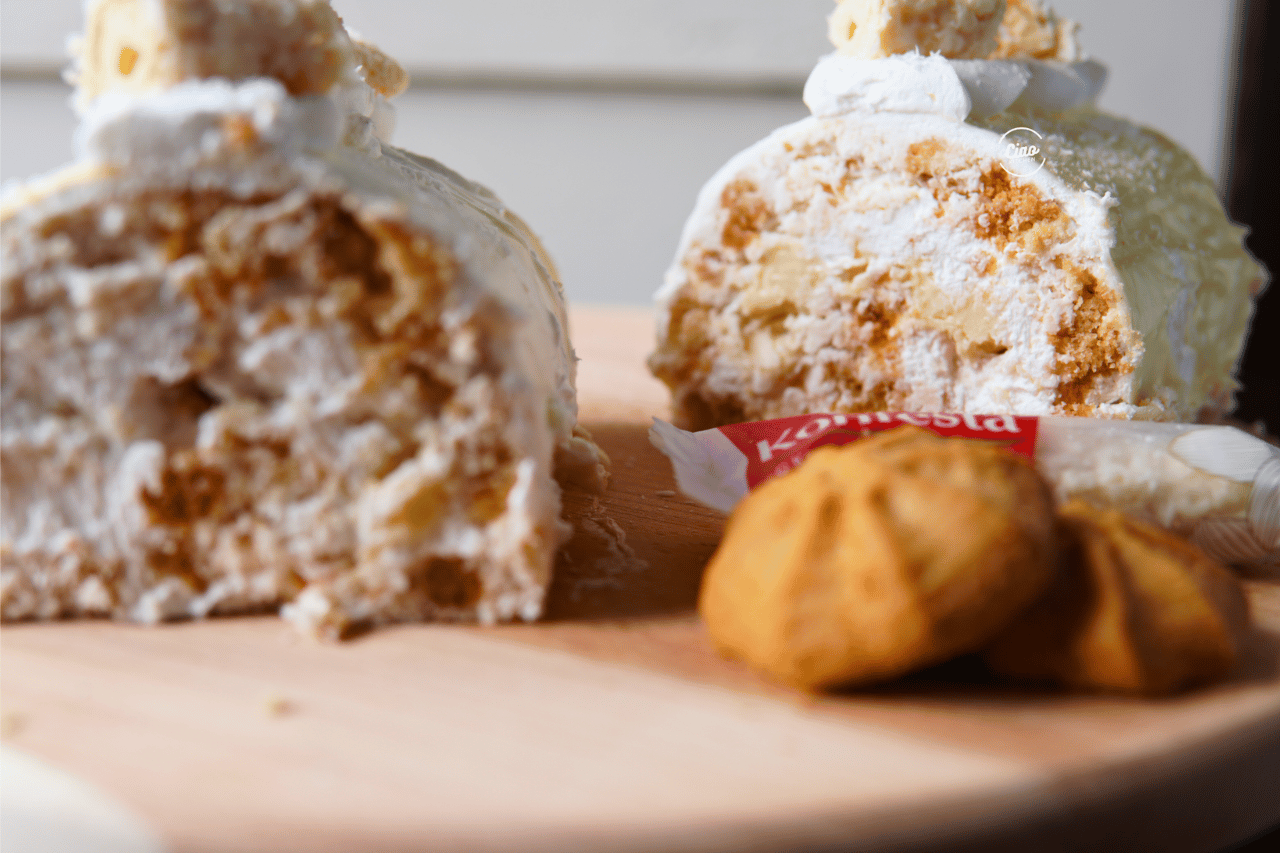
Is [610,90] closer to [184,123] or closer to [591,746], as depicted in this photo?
[184,123]

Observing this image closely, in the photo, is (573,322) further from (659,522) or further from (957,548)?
(957,548)

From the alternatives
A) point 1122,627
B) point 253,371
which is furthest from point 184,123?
point 1122,627

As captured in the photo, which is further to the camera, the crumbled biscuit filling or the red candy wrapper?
the red candy wrapper

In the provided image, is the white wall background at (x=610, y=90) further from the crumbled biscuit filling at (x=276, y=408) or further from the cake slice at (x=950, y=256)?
the crumbled biscuit filling at (x=276, y=408)

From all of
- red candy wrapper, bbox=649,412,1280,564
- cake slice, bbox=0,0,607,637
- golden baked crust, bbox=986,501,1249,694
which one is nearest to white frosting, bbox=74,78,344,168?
cake slice, bbox=0,0,607,637

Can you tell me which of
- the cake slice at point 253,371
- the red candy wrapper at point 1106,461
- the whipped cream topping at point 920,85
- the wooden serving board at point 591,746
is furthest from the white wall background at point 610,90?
the wooden serving board at point 591,746

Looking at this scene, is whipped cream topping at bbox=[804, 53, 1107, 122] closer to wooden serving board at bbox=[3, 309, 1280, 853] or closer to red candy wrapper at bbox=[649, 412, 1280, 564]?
red candy wrapper at bbox=[649, 412, 1280, 564]
